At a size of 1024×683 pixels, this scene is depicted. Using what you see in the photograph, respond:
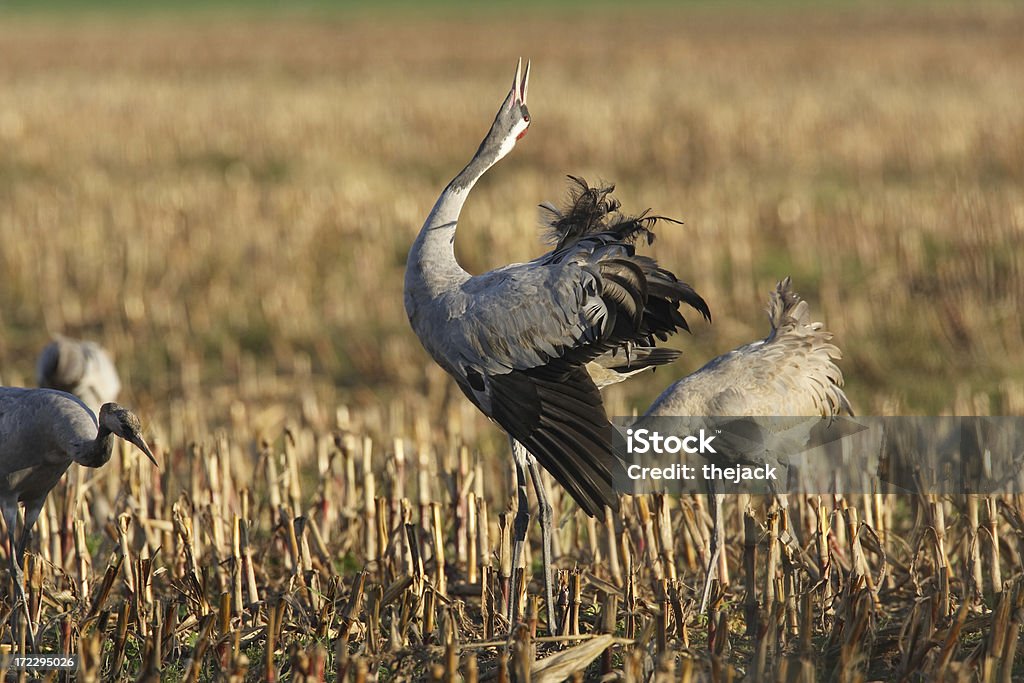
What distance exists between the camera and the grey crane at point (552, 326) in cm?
399

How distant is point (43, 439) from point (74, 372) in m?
2.50

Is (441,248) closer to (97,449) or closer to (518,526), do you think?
(518,526)

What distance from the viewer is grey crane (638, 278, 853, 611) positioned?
183 inches

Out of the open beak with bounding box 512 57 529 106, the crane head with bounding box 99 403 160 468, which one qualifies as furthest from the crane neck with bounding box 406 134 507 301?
the crane head with bounding box 99 403 160 468

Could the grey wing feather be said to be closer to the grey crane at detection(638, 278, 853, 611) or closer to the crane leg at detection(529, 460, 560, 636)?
the crane leg at detection(529, 460, 560, 636)

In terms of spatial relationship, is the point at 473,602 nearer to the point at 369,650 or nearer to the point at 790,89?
the point at 369,650

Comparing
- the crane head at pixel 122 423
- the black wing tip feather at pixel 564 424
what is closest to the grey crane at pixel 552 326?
the black wing tip feather at pixel 564 424

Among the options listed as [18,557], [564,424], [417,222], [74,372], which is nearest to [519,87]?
[564,424]

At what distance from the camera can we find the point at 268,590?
197 inches

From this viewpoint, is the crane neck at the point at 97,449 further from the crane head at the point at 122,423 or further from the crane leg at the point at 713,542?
the crane leg at the point at 713,542

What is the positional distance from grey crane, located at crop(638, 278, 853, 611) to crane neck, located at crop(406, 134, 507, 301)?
107 centimetres

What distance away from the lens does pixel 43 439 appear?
4207 millimetres

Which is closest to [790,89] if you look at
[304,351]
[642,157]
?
[642,157]

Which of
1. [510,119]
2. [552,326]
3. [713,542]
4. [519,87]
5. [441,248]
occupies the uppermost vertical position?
[519,87]
